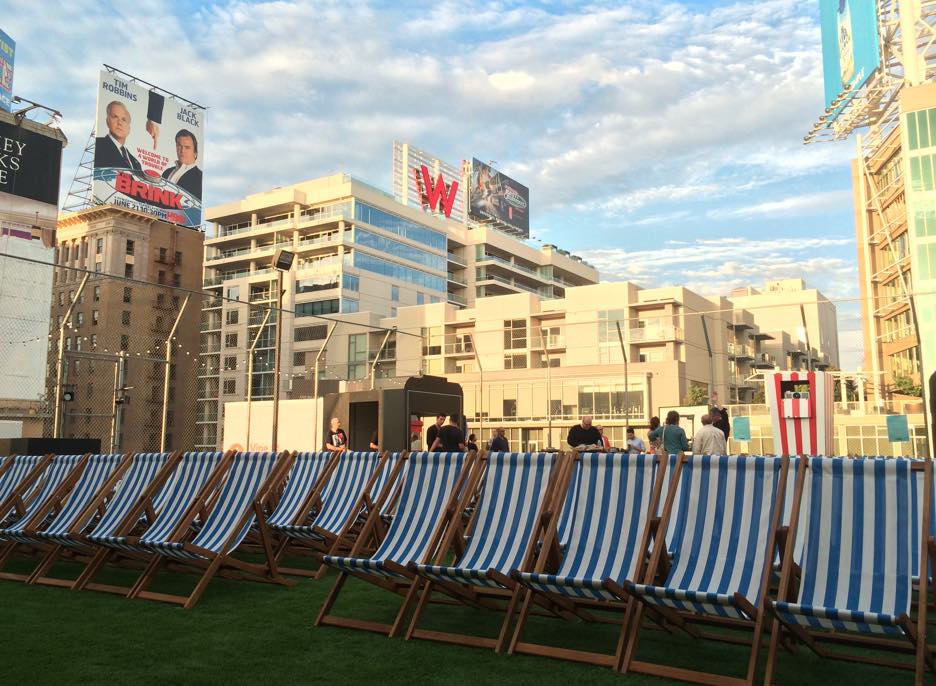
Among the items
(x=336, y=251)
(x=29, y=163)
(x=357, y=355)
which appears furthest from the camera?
(x=336, y=251)

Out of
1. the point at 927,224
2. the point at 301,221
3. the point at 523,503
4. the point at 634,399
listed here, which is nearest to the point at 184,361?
the point at 523,503

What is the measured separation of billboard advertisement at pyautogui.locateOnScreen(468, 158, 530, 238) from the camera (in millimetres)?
79375

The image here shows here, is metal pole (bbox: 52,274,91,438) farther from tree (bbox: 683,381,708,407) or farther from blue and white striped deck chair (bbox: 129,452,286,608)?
tree (bbox: 683,381,708,407)

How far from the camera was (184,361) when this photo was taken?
20.3 metres

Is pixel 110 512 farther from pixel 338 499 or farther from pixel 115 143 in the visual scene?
pixel 115 143

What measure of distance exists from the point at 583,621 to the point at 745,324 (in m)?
53.9

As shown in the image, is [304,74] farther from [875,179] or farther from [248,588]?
[875,179]

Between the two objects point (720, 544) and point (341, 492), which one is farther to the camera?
point (341, 492)

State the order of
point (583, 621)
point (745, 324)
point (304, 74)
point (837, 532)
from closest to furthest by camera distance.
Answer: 1. point (837, 532)
2. point (583, 621)
3. point (304, 74)
4. point (745, 324)

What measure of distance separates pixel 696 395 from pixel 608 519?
3749 cm

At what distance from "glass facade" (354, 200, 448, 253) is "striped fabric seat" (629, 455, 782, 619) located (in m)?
60.8

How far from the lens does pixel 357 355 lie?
2238 cm

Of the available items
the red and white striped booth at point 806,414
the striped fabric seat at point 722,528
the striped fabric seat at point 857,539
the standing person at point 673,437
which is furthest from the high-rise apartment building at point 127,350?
the striped fabric seat at point 857,539

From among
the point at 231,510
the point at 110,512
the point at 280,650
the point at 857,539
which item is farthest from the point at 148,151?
the point at 857,539
